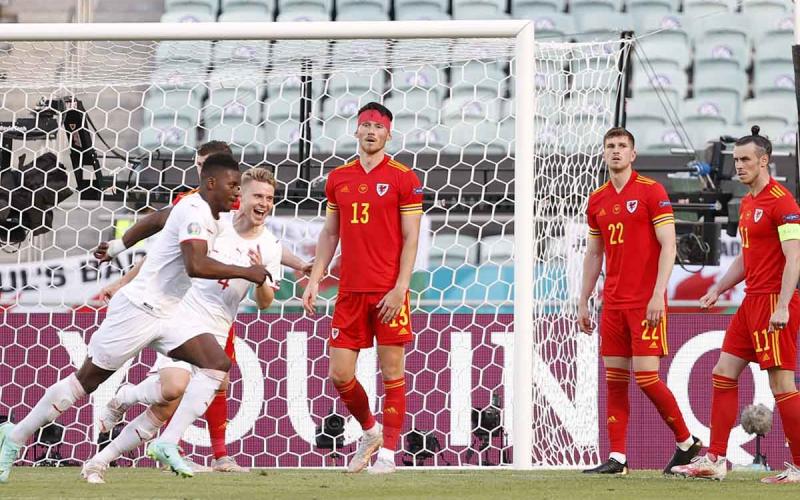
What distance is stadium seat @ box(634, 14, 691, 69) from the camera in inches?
571

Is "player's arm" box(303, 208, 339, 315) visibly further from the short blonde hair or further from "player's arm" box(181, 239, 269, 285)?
"player's arm" box(181, 239, 269, 285)

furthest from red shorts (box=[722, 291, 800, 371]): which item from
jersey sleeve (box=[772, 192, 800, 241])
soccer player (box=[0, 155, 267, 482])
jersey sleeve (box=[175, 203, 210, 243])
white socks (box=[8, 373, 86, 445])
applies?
white socks (box=[8, 373, 86, 445])

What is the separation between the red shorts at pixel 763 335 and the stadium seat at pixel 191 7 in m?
9.40

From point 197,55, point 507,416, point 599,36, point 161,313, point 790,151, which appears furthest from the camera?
point 599,36

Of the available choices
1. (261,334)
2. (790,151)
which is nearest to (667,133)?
(790,151)

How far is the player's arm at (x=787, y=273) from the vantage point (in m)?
6.18

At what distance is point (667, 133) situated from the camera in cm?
1359

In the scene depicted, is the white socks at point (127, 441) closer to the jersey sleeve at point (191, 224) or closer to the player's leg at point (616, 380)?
the jersey sleeve at point (191, 224)

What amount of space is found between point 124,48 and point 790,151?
277 inches

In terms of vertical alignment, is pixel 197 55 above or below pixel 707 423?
above

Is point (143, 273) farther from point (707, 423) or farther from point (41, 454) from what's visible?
point (707, 423)

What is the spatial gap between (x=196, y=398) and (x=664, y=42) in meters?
10.2

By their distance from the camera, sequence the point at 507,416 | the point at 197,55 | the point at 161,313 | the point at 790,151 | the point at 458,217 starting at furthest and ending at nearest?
1. the point at 790,151
2. the point at 458,217
3. the point at 197,55
4. the point at 507,416
5. the point at 161,313

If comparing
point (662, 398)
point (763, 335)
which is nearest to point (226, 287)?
point (662, 398)
